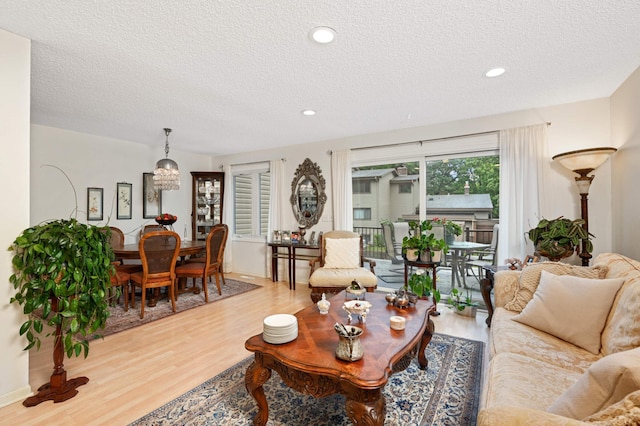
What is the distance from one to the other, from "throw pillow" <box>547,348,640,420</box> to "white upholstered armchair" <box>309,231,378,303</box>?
2.61 m

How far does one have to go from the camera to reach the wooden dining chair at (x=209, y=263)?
3.89 meters

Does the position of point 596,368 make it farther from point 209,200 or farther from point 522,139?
point 209,200

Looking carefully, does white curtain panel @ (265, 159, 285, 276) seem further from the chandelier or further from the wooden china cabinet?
the chandelier

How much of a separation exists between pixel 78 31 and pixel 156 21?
0.59 meters

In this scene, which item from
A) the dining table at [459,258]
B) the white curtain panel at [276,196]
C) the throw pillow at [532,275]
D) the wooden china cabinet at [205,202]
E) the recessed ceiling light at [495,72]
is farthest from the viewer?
the wooden china cabinet at [205,202]

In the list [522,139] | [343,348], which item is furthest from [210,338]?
→ [522,139]

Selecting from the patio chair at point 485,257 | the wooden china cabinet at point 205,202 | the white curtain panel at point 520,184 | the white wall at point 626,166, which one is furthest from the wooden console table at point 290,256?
the white wall at point 626,166

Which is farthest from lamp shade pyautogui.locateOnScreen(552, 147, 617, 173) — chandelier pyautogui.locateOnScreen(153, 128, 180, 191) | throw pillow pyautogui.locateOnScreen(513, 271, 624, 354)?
chandelier pyautogui.locateOnScreen(153, 128, 180, 191)

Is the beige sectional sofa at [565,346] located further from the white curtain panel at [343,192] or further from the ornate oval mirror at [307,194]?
→ the ornate oval mirror at [307,194]

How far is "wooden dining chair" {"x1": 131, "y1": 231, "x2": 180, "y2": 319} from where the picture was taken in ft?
11.0

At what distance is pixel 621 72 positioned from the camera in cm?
245

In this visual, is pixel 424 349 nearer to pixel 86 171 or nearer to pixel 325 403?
pixel 325 403

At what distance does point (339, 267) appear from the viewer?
393 cm

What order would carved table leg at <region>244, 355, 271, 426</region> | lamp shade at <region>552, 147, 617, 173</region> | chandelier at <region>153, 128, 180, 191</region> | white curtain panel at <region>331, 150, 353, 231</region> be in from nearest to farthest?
Result: 1. carved table leg at <region>244, 355, 271, 426</region>
2. lamp shade at <region>552, 147, 617, 173</region>
3. chandelier at <region>153, 128, 180, 191</region>
4. white curtain panel at <region>331, 150, 353, 231</region>
